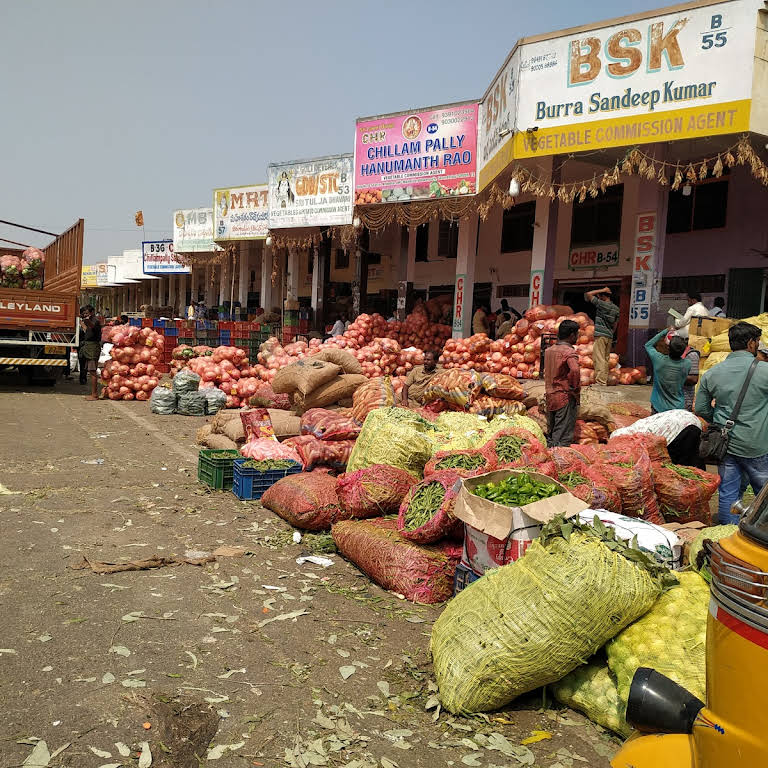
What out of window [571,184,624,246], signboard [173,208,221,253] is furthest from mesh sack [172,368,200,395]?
signboard [173,208,221,253]

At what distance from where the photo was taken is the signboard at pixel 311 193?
57.0 ft

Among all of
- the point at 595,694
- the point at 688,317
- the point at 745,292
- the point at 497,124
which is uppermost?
the point at 497,124

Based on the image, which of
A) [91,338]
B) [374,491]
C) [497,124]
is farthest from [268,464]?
[91,338]

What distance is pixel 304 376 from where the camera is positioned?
992cm

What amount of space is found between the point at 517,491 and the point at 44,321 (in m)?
13.7

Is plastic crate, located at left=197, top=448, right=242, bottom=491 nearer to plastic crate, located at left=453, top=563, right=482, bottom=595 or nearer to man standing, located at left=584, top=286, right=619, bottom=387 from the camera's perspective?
plastic crate, located at left=453, top=563, right=482, bottom=595

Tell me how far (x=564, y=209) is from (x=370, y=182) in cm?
534

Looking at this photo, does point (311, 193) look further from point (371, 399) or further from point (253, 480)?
point (253, 480)

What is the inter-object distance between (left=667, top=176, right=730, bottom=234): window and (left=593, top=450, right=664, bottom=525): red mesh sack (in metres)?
11.2

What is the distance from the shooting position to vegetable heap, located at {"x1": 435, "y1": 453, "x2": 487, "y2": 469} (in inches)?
202

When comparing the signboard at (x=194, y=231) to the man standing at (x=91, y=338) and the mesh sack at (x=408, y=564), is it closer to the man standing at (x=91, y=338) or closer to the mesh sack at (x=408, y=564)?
the man standing at (x=91, y=338)

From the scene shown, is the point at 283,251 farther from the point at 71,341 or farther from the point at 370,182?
the point at 71,341

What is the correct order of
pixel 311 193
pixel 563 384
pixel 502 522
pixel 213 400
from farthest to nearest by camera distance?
pixel 311 193 < pixel 213 400 < pixel 563 384 < pixel 502 522

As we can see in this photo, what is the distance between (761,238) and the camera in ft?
44.7
